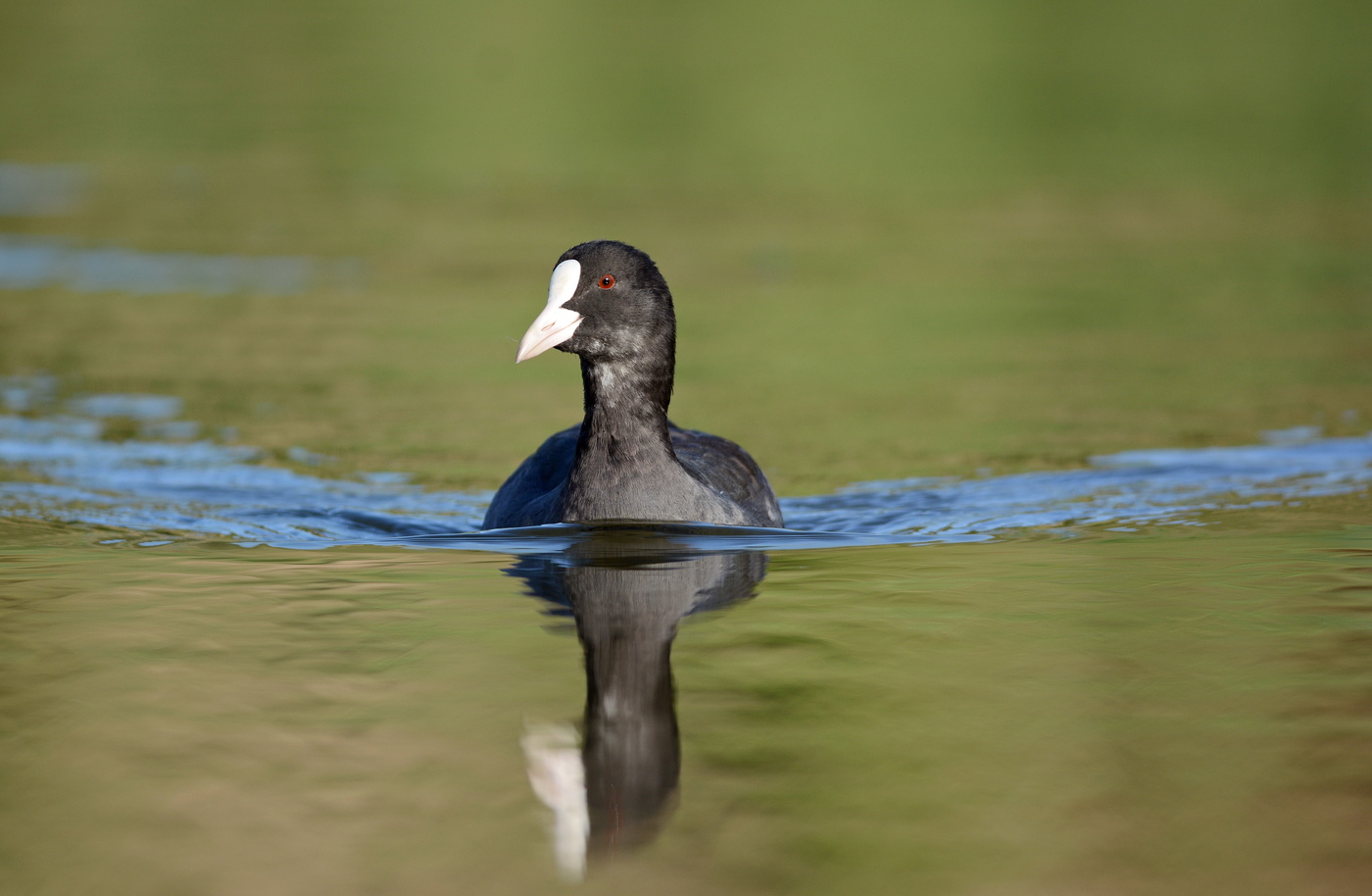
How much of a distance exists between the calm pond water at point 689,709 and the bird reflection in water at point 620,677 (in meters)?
0.01

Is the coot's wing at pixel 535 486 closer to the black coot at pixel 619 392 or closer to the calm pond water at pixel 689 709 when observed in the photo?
the black coot at pixel 619 392

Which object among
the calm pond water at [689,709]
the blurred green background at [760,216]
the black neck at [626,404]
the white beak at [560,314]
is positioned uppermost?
the blurred green background at [760,216]

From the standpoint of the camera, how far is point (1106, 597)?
5.75 meters

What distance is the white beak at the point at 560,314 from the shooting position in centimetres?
652

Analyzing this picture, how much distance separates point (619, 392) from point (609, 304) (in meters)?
0.34

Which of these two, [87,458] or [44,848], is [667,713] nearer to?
[44,848]

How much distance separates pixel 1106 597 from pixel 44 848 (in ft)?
11.4

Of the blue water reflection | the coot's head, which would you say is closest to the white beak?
the coot's head

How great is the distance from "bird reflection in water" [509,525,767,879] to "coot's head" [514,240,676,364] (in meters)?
0.73

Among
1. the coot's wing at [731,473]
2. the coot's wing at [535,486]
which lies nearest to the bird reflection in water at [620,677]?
the coot's wing at [535,486]

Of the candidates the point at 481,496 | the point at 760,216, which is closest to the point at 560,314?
Result: the point at 481,496

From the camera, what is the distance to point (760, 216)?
16500 millimetres

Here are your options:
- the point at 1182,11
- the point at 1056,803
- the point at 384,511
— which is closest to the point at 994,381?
the point at 384,511

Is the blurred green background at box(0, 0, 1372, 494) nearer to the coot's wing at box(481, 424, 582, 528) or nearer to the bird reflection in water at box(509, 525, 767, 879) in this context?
the coot's wing at box(481, 424, 582, 528)
